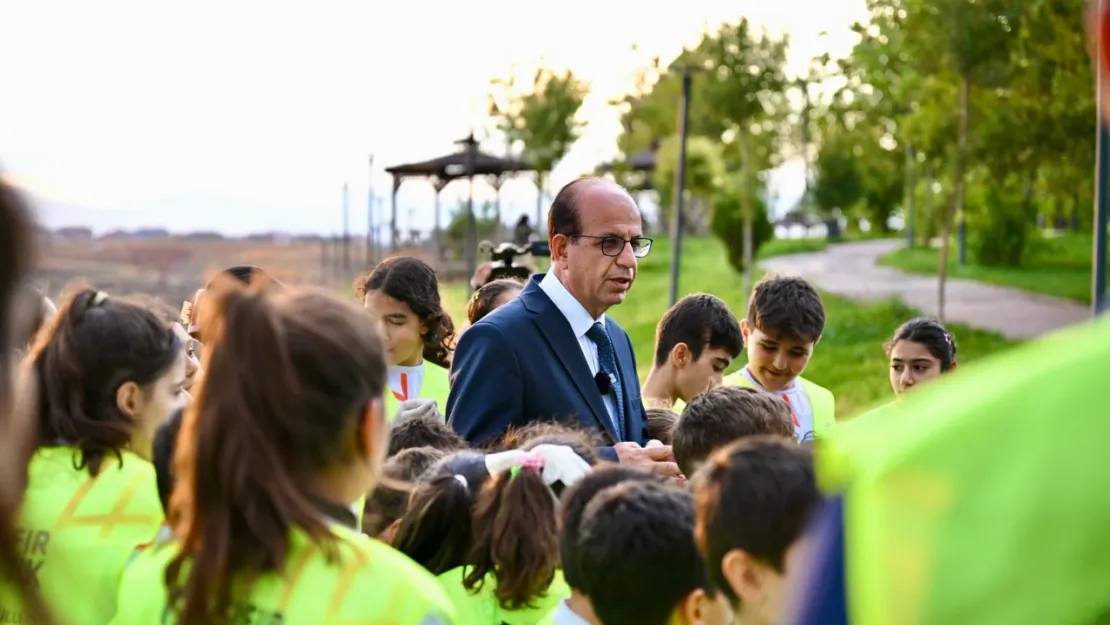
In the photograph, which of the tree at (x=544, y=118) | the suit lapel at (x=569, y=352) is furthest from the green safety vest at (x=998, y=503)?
the tree at (x=544, y=118)

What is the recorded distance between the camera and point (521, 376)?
4660 millimetres

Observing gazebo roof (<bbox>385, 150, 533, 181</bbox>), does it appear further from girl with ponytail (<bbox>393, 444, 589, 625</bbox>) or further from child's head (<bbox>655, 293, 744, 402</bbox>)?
girl with ponytail (<bbox>393, 444, 589, 625</bbox>)

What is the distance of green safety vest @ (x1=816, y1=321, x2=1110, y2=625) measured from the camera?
0.92m

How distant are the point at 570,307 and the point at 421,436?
3.34 feet

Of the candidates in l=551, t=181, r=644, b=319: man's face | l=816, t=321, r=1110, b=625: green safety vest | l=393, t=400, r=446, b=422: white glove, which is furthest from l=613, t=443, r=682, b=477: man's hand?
l=816, t=321, r=1110, b=625: green safety vest

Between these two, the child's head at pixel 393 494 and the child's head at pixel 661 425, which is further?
the child's head at pixel 661 425

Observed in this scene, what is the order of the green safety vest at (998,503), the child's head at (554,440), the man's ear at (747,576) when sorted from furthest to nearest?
the child's head at (554,440) < the man's ear at (747,576) < the green safety vest at (998,503)

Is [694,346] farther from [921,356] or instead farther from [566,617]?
[566,617]

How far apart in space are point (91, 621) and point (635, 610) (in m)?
1.24

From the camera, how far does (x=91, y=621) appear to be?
300cm

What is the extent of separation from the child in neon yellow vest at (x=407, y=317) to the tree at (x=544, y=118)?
125ft

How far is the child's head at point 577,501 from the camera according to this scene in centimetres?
272

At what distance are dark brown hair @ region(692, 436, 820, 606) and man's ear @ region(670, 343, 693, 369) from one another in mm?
3151

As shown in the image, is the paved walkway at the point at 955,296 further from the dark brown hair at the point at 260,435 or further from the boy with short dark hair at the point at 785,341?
the dark brown hair at the point at 260,435
